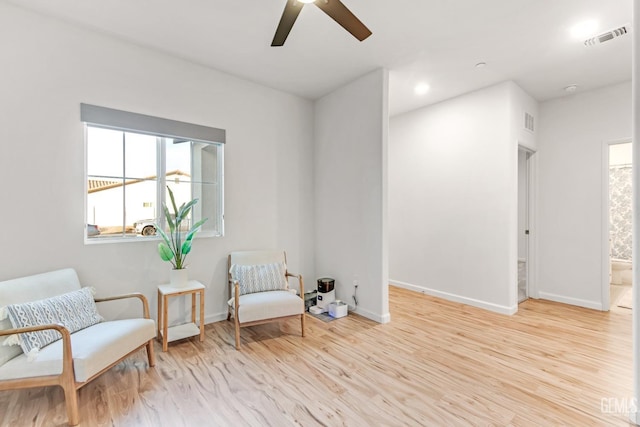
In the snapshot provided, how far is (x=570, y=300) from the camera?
399cm

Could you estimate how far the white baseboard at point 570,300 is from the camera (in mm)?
3790

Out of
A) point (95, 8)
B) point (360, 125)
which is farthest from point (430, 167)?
point (95, 8)

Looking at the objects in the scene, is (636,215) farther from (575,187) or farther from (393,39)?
(575,187)

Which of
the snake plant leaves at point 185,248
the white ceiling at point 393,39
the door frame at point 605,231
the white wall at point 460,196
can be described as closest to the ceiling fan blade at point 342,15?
the white ceiling at point 393,39

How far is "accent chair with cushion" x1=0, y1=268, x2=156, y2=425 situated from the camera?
1.76 m

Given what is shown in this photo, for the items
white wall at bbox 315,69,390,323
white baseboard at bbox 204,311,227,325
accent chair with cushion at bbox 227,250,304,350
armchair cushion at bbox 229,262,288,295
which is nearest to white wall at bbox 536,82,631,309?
white wall at bbox 315,69,390,323

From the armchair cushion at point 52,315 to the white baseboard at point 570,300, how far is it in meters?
5.29

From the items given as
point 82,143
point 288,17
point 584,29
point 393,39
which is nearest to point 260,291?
point 82,143

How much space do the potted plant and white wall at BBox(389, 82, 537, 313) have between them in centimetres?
325

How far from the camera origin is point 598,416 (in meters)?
1.83

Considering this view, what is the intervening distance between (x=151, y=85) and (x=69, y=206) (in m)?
1.37

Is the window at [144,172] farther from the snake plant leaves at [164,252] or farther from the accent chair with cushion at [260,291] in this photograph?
the accent chair with cushion at [260,291]

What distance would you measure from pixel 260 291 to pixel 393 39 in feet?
9.29

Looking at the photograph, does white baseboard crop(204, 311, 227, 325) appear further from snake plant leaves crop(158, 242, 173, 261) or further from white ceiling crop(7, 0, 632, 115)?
white ceiling crop(7, 0, 632, 115)
